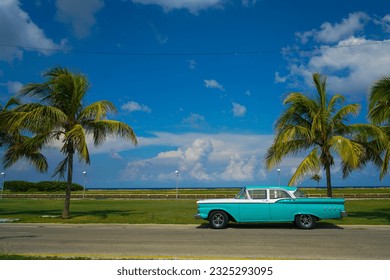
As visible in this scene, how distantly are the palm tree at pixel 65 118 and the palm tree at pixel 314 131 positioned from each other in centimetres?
779

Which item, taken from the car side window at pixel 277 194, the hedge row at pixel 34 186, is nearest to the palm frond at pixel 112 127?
the car side window at pixel 277 194

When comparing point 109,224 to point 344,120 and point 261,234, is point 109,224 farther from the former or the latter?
point 344,120

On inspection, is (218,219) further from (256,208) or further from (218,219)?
(256,208)

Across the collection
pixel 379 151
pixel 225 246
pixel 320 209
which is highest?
pixel 379 151

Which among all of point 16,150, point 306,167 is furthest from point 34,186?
point 306,167

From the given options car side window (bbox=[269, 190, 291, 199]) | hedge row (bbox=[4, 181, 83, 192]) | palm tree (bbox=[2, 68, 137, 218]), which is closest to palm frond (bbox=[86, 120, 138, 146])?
palm tree (bbox=[2, 68, 137, 218])

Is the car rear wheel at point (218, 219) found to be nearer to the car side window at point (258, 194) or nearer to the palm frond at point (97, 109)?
the car side window at point (258, 194)

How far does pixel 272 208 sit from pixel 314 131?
20.7 feet

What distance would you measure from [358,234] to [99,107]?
13.2 metres

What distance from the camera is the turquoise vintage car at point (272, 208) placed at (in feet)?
48.0

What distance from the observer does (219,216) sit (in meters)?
15.1

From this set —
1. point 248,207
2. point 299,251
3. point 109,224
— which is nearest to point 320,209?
point 248,207

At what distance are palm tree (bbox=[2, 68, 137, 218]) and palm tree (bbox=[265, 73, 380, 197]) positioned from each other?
779cm

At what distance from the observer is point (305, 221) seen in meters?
14.8
